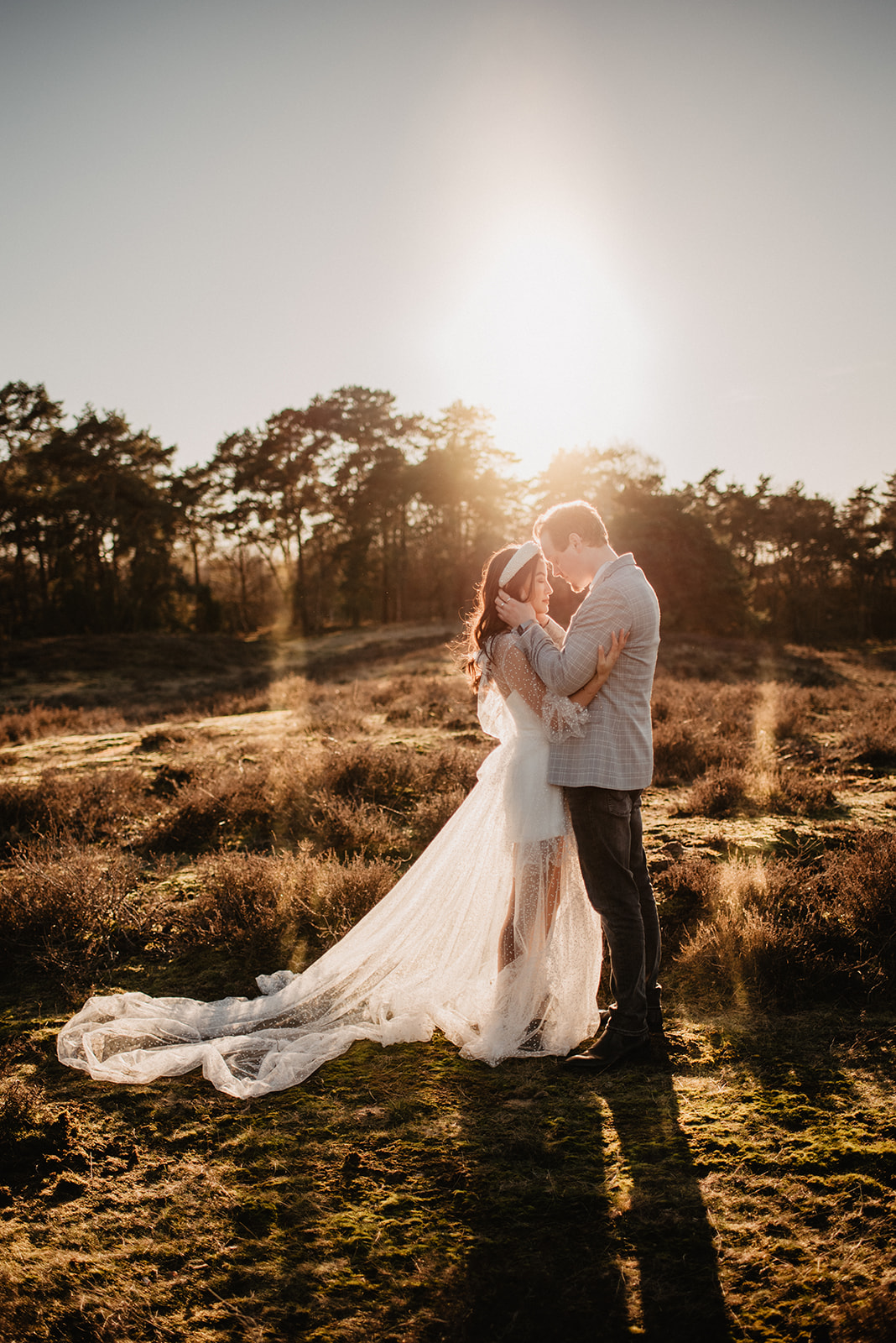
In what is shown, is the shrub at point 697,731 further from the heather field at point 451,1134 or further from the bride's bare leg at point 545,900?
the bride's bare leg at point 545,900

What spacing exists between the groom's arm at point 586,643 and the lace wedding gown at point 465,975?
12cm

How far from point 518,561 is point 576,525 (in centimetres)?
31

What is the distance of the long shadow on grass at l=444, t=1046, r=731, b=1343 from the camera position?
6.60 ft

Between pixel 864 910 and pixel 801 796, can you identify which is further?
pixel 801 796

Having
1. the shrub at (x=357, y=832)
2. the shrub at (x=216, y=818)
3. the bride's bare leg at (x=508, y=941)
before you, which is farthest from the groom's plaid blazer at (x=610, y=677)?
the shrub at (x=216, y=818)

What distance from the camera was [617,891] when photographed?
3.20 m

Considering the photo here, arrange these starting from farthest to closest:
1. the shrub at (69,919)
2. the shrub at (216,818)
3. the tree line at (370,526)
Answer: the tree line at (370,526)
the shrub at (216,818)
the shrub at (69,919)

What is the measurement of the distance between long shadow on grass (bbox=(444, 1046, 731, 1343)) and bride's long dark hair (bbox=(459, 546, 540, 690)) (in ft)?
6.35

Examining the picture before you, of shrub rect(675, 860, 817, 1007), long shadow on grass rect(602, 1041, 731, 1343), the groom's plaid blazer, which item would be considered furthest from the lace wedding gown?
shrub rect(675, 860, 817, 1007)

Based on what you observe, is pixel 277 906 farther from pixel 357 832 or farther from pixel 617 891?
pixel 617 891

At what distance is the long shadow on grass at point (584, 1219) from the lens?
6.60ft

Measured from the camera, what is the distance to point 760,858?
16.7ft

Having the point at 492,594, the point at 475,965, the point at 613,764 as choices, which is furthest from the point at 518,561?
the point at 475,965

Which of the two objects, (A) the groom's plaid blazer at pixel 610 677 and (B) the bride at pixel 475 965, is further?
(B) the bride at pixel 475 965
